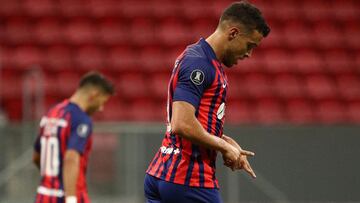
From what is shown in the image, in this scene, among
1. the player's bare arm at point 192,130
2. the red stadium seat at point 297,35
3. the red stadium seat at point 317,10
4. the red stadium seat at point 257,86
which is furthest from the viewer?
the red stadium seat at point 317,10

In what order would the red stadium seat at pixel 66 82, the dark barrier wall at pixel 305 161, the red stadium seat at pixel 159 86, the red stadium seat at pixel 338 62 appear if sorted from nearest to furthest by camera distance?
the dark barrier wall at pixel 305 161 < the red stadium seat at pixel 66 82 < the red stadium seat at pixel 159 86 < the red stadium seat at pixel 338 62

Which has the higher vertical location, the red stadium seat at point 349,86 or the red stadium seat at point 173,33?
the red stadium seat at point 173,33

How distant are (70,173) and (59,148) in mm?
311

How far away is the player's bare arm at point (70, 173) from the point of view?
543 centimetres

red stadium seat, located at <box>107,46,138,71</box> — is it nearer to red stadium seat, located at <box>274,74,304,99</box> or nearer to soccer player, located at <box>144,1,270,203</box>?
red stadium seat, located at <box>274,74,304,99</box>

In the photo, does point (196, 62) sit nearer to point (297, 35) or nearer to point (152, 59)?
point (152, 59)

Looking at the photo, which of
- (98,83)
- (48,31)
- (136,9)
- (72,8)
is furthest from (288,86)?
(98,83)

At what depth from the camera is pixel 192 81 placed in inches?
150

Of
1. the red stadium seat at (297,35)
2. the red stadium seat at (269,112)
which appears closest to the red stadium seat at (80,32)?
the red stadium seat at (269,112)

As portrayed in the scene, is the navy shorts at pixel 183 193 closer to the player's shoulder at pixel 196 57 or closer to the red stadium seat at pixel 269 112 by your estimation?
the player's shoulder at pixel 196 57

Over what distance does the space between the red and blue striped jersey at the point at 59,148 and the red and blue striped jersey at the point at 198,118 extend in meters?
1.67

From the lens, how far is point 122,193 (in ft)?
29.1

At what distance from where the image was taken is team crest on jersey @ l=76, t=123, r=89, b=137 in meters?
5.60

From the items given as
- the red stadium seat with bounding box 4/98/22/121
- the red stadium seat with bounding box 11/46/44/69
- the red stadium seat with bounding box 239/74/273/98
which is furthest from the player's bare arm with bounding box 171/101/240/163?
the red stadium seat with bounding box 11/46/44/69
